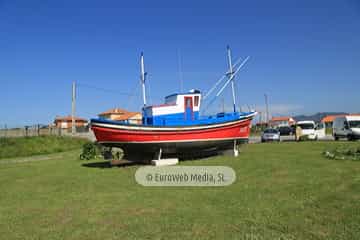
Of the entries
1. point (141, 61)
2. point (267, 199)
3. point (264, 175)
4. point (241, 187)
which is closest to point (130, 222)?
point (267, 199)

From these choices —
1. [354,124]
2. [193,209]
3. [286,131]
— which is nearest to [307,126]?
[354,124]

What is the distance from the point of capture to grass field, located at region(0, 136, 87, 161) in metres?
28.5

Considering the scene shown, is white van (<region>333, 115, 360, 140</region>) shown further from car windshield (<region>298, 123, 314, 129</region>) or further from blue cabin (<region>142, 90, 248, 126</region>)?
blue cabin (<region>142, 90, 248, 126</region>)

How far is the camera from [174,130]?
15.6 meters

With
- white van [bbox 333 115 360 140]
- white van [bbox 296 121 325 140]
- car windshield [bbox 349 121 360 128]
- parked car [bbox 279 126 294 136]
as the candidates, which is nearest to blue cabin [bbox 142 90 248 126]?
white van [bbox 333 115 360 140]

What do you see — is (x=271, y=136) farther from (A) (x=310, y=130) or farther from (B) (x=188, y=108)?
(B) (x=188, y=108)

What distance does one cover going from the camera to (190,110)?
56.4 ft

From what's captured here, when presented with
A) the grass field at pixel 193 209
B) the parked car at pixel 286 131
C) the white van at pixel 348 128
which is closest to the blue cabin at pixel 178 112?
the grass field at pixel 193 209

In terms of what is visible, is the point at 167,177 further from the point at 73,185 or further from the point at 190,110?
the point at 190,110

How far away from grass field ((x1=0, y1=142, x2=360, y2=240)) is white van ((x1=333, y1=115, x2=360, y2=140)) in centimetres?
2153

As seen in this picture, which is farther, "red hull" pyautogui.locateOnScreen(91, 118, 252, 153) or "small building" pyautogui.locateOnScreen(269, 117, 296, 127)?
"small building" pyautogui.locateOnScreen(269, 117, 296, 127)

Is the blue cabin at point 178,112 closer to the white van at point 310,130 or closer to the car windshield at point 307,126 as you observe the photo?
the white van at point 310,130

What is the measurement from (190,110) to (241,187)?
848cm

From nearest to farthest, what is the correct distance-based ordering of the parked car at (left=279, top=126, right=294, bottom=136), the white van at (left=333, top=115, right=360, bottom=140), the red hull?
the red hull
the white van at (left=333, top=115, right=360, bottom=140)
the parked car at (left=279, top=126, right=294, bottom=136)
